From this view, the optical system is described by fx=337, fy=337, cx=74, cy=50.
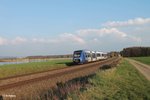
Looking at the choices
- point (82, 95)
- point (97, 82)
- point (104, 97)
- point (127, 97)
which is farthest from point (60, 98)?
point (97, 82)

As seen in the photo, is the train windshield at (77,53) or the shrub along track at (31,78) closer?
the shrub along track at (31,78)

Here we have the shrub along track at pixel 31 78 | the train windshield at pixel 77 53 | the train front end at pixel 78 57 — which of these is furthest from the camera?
the train windshield at pixel 77 53

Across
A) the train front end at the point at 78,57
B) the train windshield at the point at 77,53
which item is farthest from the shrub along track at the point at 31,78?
the train windshield at the point at 77,53

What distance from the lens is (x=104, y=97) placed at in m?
13.6

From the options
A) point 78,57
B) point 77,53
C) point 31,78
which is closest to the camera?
point 31,78

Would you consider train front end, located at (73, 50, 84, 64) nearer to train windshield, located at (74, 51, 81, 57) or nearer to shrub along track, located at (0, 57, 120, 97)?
train windshield, located at (74, 51, 81, 57)

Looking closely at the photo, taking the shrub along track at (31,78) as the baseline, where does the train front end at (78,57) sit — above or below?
above

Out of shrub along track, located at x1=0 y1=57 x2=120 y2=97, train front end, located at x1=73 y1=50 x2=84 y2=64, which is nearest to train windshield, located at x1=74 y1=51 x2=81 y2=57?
train front end, located at x1=73 y1=50 x2=84 y2=64

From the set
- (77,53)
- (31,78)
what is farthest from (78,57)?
(31,78)

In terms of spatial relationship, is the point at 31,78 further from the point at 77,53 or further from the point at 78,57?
the point at 77,53

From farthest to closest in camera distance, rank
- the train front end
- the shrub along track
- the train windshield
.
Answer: the train windshield < the train front end < the shrub along track

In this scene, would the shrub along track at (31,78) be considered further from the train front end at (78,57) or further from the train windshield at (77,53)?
Result: the train windshield at (77,53)

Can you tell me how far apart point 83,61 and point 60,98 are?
5276 centimetres

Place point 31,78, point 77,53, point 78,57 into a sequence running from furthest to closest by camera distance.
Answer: point 77,53 < point 78,57 < point 31,78
